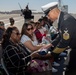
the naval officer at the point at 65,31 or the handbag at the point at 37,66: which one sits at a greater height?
the naval officer at the point at 65,31

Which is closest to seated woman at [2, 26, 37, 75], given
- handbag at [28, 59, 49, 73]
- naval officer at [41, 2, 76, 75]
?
handbag at [28, 59, 49, 73]

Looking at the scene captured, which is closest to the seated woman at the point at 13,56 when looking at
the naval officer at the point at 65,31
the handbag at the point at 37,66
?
the handbag at the point at 37,66

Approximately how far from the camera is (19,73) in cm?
397

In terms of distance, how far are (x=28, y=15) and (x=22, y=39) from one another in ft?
5.32

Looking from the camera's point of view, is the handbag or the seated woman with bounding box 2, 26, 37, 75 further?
the handbag

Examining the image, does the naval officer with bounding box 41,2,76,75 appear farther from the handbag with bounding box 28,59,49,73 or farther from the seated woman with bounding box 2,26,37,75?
the handbag with bounding box 28,59,49,73

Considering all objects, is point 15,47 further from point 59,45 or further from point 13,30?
point 59,45

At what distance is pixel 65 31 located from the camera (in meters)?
3.16

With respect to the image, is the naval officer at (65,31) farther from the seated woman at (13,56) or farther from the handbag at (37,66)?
the handbag at (37,66)

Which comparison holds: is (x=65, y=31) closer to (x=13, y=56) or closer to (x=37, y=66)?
(x=13, y=56)

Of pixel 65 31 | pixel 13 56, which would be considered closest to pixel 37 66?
pixel 13 56

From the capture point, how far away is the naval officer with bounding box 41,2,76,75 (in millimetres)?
3172

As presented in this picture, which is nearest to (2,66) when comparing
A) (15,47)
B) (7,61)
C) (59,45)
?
(7,61)

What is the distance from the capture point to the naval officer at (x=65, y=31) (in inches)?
125
